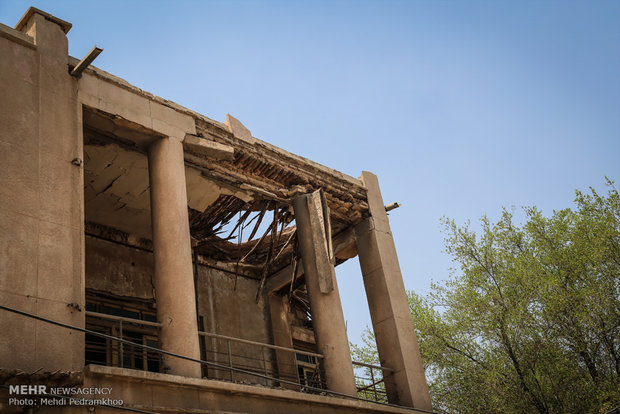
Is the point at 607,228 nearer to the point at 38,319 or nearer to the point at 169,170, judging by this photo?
the point at 169,170

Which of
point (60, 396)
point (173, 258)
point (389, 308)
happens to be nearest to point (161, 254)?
point (173, 258)

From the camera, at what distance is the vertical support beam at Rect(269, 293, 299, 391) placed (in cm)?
1709

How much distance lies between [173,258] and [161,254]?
0.26m

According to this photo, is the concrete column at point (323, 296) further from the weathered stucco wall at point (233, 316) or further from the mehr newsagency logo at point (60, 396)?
the mehr newsagency logo at point (60, 396)

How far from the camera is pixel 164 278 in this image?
37.1 feet

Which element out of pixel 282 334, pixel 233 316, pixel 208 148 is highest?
pixel 208 148

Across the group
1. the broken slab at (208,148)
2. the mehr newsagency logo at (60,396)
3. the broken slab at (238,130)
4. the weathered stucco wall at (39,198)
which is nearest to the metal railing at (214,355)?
the weathered stucco wall at (39,198)

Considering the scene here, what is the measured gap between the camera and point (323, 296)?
13984mm

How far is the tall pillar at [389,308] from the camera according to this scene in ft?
46.8

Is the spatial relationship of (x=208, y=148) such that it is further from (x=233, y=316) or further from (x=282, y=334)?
(x=282, y=334)

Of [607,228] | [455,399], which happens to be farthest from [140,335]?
[607,228]

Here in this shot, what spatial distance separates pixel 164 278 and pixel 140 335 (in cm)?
439

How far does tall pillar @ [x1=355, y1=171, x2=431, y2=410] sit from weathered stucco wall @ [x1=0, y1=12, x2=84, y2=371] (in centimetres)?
723

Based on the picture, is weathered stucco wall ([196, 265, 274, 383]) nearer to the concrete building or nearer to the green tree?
the concrete building
